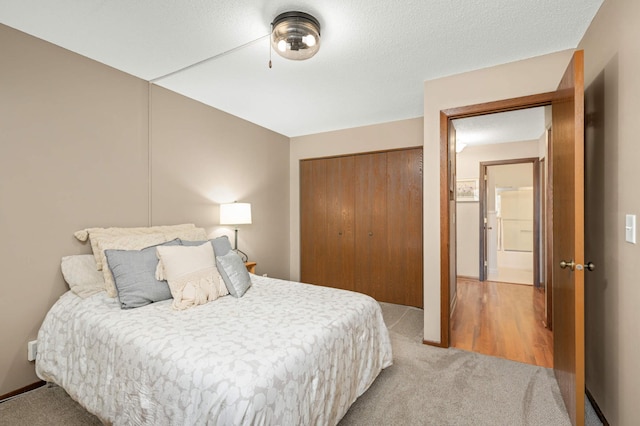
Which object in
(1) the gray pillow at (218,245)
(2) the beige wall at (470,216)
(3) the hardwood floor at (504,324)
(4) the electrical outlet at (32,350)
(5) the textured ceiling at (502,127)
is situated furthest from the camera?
(2) the beige wall at (470,216)

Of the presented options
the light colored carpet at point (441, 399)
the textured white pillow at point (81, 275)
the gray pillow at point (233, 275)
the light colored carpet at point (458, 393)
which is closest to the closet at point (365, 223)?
the light colored carpet at point (458, 393)

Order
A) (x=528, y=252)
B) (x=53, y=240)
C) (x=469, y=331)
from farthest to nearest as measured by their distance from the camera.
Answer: (x=528, y=252) < (x=469, y=331) < (x=53, y=240)

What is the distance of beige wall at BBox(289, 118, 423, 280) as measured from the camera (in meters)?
3.98

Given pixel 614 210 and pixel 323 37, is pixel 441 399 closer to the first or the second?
pixel 614 210

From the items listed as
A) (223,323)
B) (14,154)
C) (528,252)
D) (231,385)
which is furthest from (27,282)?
(528,252)

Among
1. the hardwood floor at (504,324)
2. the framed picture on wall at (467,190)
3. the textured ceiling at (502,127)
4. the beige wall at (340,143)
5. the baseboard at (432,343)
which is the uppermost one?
the textured ceiling at (502,127)

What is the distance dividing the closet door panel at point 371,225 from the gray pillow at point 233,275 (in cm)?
231

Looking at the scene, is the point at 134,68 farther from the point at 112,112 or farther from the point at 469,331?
the point at 469,331

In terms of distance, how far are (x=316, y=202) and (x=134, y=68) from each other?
110 inches

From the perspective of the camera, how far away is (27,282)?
6.88ft

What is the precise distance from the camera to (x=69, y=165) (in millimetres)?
2305

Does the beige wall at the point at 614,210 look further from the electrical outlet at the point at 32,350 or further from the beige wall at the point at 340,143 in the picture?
the electrical outlet at the point at 32,350

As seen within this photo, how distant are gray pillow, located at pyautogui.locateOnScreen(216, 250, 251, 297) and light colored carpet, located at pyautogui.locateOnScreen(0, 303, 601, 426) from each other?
1.04 m

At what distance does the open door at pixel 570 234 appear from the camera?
1604mm
